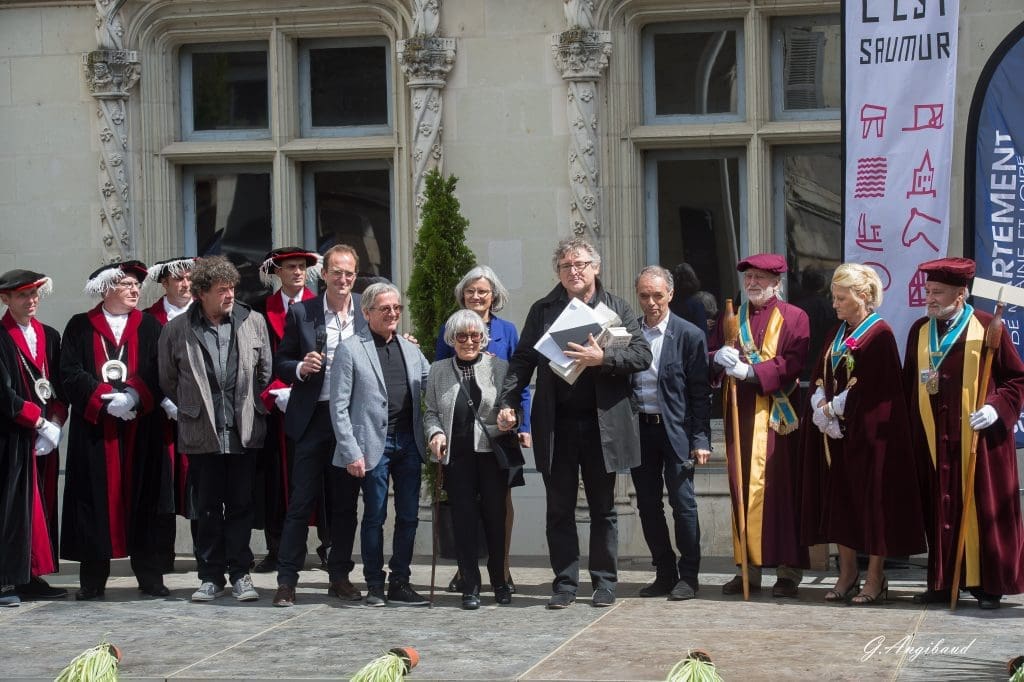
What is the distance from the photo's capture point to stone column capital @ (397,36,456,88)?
10.8 metres

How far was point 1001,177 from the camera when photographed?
9.41 meters

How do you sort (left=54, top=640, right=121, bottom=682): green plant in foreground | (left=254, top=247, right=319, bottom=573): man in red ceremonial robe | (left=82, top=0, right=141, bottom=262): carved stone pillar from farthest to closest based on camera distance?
(left=82, top=0, right=141, bottom=262): carved stone pillar
(left=254, top=247, right=319, bottom=573): man in red ceremonial robe
(left=54, top=640, right=121, bottom=682): green plant in foreground

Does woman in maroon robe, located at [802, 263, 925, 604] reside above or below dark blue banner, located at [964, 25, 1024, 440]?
below

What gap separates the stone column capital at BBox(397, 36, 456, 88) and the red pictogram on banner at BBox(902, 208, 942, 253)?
3263 millimetres

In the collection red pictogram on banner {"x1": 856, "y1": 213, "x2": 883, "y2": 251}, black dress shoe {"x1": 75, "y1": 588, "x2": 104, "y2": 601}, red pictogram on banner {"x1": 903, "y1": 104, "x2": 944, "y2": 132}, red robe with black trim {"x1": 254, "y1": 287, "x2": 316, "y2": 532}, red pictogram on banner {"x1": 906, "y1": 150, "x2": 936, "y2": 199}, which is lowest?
black dress shoe {"x1": 75, "y1": 588, "x2": 104, "y2": 601}

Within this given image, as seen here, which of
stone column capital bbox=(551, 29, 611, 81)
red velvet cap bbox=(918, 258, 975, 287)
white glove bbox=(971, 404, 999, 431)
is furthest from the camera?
stone column capital bbox=(551, 29, 611, 81)

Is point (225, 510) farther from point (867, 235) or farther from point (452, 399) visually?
point (867, 235)

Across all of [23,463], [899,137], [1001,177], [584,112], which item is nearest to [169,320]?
[23,463]

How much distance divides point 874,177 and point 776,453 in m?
1.62

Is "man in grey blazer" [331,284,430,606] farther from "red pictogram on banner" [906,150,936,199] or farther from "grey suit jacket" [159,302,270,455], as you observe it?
"red pictogram on banner" [906,150,936,199]

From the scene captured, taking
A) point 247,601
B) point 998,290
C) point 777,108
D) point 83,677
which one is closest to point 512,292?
point 777,108

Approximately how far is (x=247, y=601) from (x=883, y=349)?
11.9ft

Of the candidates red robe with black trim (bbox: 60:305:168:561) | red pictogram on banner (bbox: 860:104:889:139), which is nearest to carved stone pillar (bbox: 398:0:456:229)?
red robe with black trim (bbox: 60:305:168:561)

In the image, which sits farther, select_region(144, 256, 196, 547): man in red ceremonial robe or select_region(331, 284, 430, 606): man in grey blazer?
select_region(144, 256, 196, 547): man in red ceremonial robe
